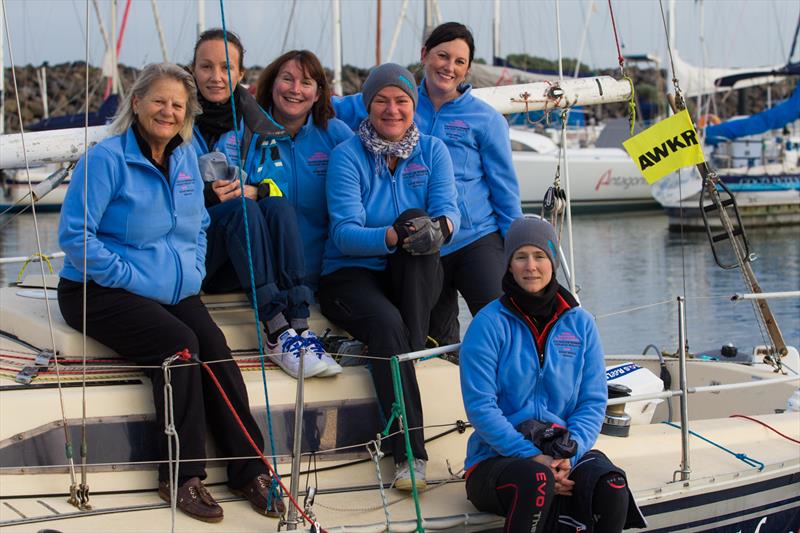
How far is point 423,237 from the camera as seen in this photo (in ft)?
16.6

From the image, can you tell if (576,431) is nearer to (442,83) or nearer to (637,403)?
(637,403)

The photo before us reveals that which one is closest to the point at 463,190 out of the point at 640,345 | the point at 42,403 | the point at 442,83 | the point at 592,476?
the point at 442,83

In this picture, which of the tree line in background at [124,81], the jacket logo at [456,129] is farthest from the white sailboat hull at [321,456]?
the tree line in background at [124,81]

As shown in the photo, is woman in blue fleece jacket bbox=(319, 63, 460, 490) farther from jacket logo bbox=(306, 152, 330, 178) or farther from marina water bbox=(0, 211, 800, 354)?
marina water bbox=(0, 211, 800, 354)

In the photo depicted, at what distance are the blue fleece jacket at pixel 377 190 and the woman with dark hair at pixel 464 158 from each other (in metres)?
0.44

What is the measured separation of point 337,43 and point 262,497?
21645mm

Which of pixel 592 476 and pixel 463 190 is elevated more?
pixel 463 190

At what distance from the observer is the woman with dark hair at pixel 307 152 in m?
5.59

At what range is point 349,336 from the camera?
563 centimetres

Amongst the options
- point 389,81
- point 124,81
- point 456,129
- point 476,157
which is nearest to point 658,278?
point 476,157

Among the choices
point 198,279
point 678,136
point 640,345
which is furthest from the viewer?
point 640,345

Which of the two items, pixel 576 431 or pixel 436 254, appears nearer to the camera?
pixel 576 431

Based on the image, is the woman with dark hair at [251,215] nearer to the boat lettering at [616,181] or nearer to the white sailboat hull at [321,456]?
the white sailboat hull at [321,456]

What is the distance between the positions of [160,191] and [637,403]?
300 centimetres
